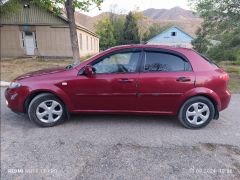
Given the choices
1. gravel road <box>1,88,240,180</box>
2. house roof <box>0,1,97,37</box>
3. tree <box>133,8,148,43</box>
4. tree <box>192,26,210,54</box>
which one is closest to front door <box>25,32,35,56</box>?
house roof <box>0,1,97,37</box>

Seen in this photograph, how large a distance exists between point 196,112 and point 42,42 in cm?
1802

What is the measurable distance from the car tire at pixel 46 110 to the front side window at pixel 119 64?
1.04m

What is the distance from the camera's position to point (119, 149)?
343cm

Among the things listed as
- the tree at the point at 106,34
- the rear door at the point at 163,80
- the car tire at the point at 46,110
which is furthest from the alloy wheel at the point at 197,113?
the tree at the point at 106,34

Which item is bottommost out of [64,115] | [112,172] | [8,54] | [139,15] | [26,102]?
[112,172]

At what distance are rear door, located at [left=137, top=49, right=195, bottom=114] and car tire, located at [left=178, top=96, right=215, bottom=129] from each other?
0.21 meters

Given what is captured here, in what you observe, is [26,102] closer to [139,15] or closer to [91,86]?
[91,86]

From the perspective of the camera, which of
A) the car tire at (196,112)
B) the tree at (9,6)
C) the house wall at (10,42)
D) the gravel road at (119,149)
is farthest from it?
the house wall at (10,42)

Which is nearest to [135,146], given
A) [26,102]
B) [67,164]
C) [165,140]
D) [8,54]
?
[165,140]

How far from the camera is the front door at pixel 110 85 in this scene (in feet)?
13.4

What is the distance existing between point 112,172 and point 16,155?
1535mm

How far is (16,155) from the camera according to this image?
3258mm

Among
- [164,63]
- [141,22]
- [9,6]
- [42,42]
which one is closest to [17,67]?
[9,6]

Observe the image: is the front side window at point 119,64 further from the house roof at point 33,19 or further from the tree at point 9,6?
the house roof at point 33,19
